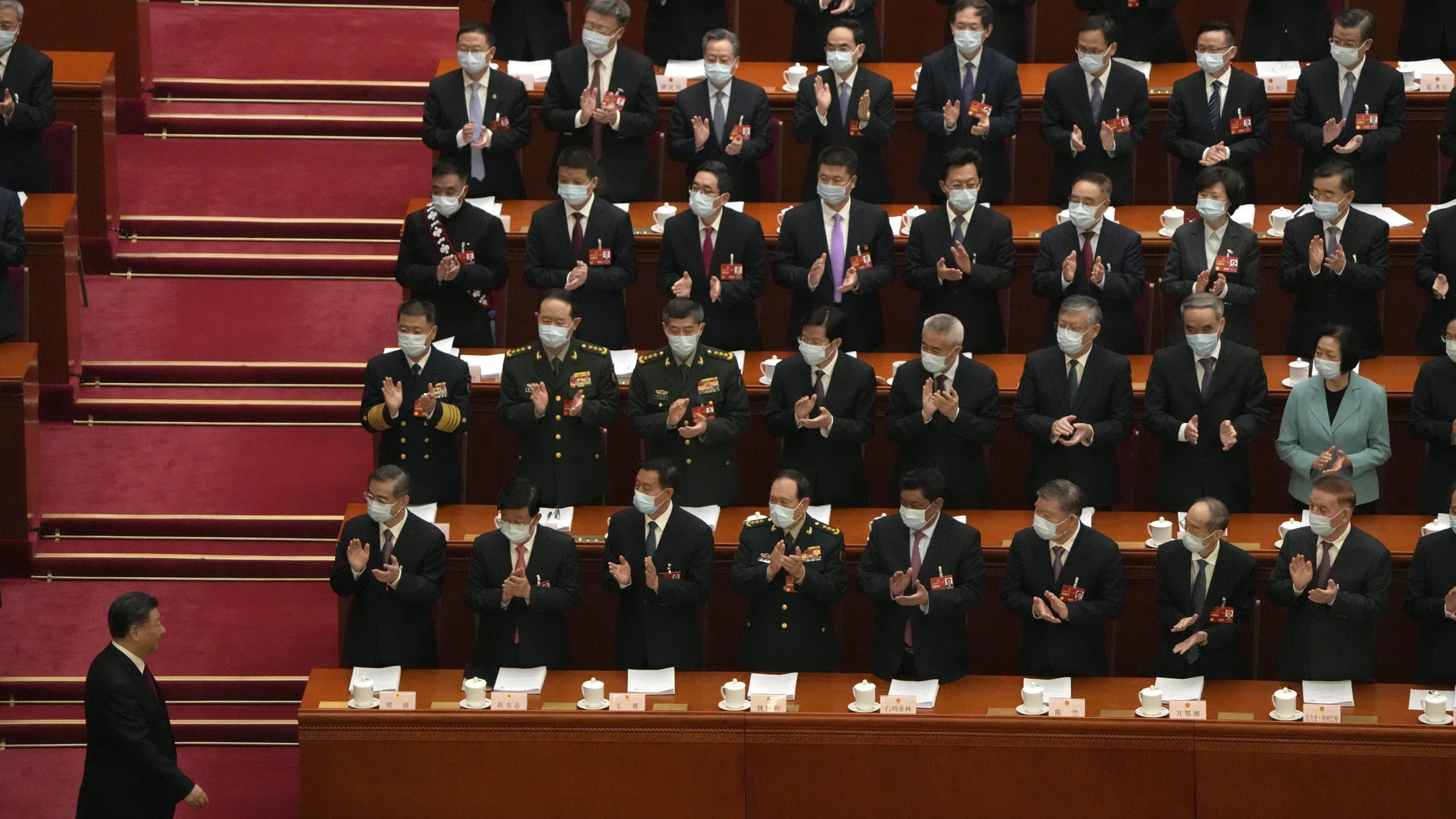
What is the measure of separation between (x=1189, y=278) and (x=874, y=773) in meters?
2.58

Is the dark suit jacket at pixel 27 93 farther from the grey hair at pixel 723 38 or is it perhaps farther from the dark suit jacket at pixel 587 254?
the grey hair at pixel 723 38

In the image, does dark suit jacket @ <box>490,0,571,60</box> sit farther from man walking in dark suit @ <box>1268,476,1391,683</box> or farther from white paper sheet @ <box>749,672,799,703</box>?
man walking in dark suit @ <box>1268,476,1391,683</box>

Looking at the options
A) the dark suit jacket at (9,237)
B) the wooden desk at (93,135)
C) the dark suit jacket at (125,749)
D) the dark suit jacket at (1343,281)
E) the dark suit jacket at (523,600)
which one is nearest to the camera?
the dark suit jacket at (125,749)

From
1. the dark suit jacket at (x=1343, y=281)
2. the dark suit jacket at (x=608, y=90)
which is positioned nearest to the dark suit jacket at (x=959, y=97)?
the dark suit jacket at (x=608, y=90)

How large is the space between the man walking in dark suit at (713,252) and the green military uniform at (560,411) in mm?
620

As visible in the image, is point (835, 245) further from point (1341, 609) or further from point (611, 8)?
point (1341, 609)

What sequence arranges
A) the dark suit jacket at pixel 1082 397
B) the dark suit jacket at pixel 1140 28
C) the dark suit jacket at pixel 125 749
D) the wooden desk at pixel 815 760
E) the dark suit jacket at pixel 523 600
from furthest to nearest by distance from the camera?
1. the dark suit jacket at pixel 1140 28
2. the dark suit jacket at pixel 1082 397
3. the dark suit jacket at pixel 523 600
4. the wooden desk at pixel 815 760
5. the dark suit jacket at pixel 125 749

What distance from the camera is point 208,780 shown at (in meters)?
8.06

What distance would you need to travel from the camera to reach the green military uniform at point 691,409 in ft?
26.9

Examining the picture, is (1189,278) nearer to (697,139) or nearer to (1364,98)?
(1364,98)

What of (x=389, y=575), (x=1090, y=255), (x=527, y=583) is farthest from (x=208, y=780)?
(x=1090, y=255)

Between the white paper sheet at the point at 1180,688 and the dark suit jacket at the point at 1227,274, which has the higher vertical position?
the dark suit jacket at the point at 1227,274

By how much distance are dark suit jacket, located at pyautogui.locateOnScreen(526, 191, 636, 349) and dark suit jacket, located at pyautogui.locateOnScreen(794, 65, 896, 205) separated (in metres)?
0.94

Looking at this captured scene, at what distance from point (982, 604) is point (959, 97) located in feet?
7.88
